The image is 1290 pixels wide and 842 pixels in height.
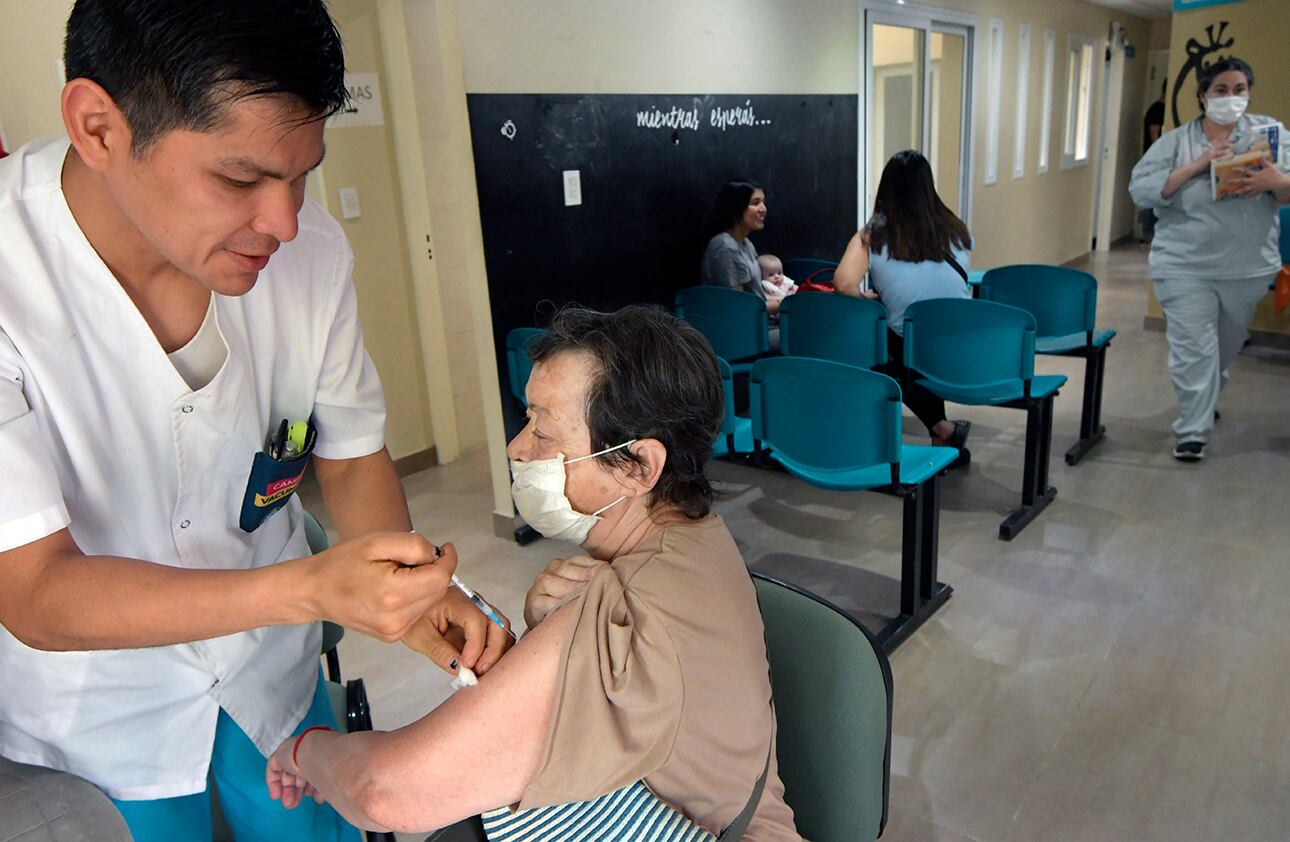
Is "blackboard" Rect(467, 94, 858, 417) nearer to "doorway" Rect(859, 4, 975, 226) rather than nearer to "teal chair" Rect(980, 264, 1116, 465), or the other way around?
"doorway" Rect(859, 4, 975, 226)

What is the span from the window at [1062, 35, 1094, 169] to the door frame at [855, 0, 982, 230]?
285cm

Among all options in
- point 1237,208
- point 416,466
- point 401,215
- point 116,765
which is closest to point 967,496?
point 1237,208

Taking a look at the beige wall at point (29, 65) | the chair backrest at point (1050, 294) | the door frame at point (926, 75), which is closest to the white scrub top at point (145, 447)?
the beige wall at point (29, 65)

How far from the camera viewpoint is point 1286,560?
3.03 metres

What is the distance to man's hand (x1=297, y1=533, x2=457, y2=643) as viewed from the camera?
78cm

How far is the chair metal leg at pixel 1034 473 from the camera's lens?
336 centimetres

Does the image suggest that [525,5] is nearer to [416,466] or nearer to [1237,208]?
[416,466]

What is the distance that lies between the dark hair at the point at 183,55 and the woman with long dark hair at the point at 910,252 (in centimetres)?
335

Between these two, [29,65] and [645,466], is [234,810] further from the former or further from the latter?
[29,65]

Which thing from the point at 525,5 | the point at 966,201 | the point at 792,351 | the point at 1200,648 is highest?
the point at 525,5

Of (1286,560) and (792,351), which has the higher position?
(792,351)

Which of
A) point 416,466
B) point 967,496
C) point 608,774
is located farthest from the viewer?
point 416,466

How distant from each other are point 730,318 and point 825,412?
1.45 meters

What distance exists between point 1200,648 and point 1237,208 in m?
2.18
